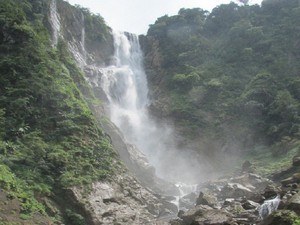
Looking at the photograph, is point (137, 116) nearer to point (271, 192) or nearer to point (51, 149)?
point (51, 149)

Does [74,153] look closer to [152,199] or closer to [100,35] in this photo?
[152,199]

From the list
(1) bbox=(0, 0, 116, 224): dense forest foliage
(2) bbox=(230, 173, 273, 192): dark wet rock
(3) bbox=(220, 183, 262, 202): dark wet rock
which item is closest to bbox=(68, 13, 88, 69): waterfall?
(1) bbox=(0, 0, 116, 224): dense forest foliage

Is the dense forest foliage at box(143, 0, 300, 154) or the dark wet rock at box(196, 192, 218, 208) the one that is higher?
the dense forest foliage at box(143, 0, 300, 154)

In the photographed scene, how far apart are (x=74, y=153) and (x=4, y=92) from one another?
6492mm

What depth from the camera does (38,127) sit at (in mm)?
25266

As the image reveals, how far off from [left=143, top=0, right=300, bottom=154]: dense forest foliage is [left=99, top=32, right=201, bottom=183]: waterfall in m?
2.16

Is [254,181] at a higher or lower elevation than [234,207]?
higher

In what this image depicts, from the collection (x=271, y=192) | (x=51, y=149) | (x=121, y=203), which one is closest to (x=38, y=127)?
(x=51, y=149)

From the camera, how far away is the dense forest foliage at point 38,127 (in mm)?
20812

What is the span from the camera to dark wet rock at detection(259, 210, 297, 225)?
46.6 feet

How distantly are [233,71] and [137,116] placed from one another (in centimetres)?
1476

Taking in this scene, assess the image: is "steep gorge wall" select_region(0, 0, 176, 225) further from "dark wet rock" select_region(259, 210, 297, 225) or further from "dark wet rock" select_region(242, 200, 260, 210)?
"dark wet rock" select_region(259, 210, 297, 225)

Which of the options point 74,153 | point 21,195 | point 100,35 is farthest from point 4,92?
point 100,35

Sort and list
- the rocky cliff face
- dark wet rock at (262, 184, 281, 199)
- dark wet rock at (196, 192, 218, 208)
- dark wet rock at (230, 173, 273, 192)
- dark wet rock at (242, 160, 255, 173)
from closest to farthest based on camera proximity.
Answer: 1. dark wet rock at (262, 184, 281, 199)
2. the rocky cliff face
3. dark wet rock at (196, 192, 218, 208)
4. dark wet rock at (230, 173, 273, 192)
5. dark wet rock at (242, 160, 255, 173)
